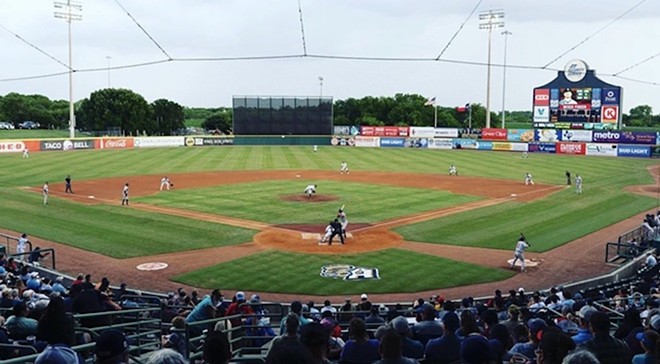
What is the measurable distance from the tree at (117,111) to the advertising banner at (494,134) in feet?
229

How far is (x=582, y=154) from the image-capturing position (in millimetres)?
83438

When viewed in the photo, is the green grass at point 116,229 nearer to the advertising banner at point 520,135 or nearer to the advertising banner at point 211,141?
the advertising banner at point 211,141

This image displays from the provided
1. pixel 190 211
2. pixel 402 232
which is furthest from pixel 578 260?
pixel 190 211

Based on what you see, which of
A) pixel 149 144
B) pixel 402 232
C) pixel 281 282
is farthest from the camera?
pixel 149 144

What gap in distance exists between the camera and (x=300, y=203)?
3897 cm

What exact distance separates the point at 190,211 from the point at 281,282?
15.7 metres

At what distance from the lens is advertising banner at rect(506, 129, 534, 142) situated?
90300 millimetres

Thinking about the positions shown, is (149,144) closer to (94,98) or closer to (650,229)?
(94,98)

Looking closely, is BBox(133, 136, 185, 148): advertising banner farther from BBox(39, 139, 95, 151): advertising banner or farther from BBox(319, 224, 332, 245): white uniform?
BBox(319, 224, 332, 245): white uniform

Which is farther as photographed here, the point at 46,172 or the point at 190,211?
the point at 46,172

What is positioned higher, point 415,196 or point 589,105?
point 589,105

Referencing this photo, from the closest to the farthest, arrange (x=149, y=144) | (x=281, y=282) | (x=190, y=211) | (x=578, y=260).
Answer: (x=281, y=282) < (x=578, y=260) < (x=190, y=211) < (x=149, y=144)

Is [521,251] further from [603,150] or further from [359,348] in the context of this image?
[603,150]

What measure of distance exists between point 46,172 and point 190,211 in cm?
2591
